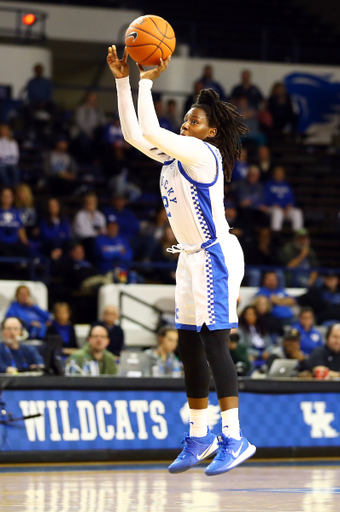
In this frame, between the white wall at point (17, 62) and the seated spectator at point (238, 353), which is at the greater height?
the white wall at point (17, 62)

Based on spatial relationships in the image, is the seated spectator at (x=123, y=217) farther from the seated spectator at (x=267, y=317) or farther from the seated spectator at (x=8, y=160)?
the seated spectator at (x=267, y=317)

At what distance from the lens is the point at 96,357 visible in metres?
9.33

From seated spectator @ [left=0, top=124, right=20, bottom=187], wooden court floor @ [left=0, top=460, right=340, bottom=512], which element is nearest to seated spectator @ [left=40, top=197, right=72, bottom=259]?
seated spectator @ [left=0, top=124, right=20, bottom=187]

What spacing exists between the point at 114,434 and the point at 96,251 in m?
5.22

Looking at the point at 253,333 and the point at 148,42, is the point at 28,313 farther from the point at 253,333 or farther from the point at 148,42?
the point at 148,42

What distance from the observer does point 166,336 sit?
9672 mm

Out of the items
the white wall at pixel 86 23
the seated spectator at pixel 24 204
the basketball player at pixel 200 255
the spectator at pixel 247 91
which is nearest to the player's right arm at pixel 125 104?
the basketball player at pixel 200 255

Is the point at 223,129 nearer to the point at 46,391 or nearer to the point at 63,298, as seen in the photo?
the point at 46,391

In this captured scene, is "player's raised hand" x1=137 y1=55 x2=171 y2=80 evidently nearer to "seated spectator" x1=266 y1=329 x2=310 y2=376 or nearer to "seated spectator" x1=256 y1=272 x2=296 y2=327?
"seated spectator" x1=266 y1=329 x2=310 y2=376

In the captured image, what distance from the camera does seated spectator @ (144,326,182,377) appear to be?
369 inches

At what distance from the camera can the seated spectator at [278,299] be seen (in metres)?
12.6

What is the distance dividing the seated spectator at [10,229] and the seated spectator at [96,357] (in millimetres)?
3634

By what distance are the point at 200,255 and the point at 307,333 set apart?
23.7 ft

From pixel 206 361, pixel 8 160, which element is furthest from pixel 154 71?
pixel 8 160
